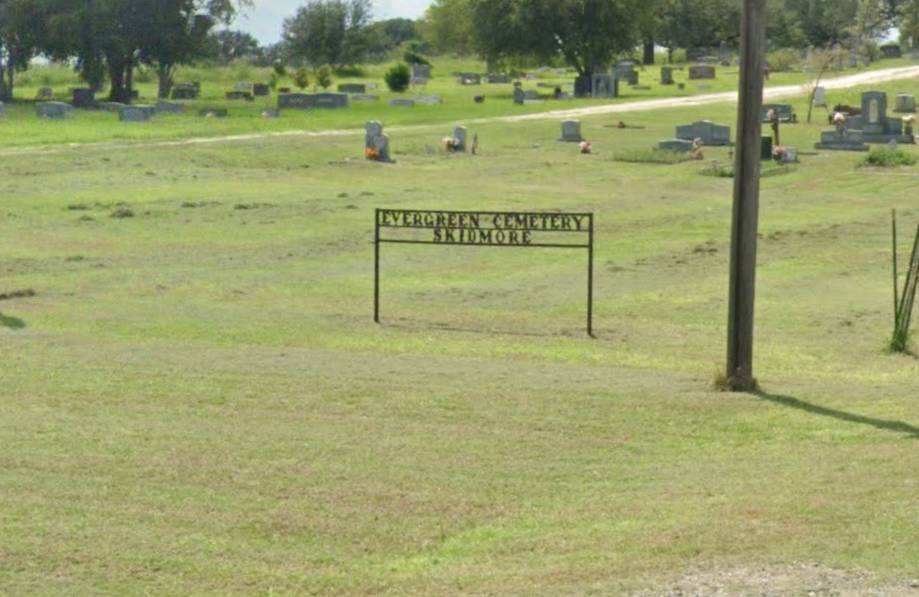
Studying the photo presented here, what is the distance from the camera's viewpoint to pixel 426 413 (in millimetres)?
14172

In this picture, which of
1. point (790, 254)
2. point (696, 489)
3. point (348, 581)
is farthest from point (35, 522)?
point (790, 254)

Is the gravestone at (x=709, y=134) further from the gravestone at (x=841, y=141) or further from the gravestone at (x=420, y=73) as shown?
the gravestone at (x=420, y=73)

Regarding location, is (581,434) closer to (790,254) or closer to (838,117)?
(790,254)

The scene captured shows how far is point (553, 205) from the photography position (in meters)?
36.1

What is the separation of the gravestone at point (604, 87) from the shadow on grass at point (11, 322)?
212 ft

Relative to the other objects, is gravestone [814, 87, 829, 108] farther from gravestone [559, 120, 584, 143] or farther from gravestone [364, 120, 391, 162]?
gravestone [364, 120, 391, 162]

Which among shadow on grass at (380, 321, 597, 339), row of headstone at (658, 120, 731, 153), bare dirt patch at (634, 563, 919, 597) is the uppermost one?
Answer: row of headstone at (658, 120, 731, 153)

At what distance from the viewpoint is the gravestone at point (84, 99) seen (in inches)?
2756

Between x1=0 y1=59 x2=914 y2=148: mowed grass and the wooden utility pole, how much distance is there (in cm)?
3442

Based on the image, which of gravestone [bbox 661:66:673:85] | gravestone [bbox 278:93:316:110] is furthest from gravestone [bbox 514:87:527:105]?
gravestone [bbox 661:66:673:85]

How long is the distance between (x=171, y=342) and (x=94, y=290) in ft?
15.8

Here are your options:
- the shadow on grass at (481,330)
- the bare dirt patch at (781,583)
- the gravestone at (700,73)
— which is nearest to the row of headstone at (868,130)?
the shadow on grass at (481,330)

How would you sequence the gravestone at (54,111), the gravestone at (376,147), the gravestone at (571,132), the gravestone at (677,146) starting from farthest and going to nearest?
the gravestone at (54,111)
the gravestone at (571,132)
the gravestone at (677,146)
the gravestone at (376,147)

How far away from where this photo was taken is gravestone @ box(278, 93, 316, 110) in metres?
68.2
